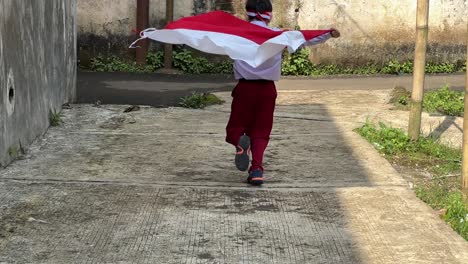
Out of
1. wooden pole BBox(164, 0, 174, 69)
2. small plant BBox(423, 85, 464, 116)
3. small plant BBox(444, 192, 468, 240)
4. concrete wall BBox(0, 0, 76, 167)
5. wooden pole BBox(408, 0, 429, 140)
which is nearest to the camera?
small plant BBox(444, 192, 468, 240)

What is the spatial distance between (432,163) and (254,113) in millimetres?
1764

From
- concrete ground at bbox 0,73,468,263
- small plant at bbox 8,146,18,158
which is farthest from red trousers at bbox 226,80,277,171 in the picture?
small plant at bbox 8,146,18,158

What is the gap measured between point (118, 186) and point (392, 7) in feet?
26.8

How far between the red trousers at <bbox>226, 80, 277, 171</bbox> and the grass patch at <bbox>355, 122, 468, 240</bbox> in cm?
118

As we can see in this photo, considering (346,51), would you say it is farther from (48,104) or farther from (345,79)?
(48,104)

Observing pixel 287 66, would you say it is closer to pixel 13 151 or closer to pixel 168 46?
pixel 168 46

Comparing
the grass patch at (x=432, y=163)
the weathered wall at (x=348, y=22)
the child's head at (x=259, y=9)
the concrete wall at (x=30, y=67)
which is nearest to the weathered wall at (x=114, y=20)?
the weathered wall at (x=348, y=22)

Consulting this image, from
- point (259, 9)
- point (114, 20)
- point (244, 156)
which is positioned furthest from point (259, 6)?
point (114, 20)

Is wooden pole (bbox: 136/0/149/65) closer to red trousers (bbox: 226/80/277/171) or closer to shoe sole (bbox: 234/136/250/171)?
red trousers (bbox: 226/80/277/171)

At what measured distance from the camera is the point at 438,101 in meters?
8.84

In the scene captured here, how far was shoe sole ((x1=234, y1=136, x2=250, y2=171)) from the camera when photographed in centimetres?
546

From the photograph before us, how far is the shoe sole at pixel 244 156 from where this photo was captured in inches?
215

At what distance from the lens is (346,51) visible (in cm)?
1247

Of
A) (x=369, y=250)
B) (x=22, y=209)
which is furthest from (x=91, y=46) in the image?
(x=369, y=250)
